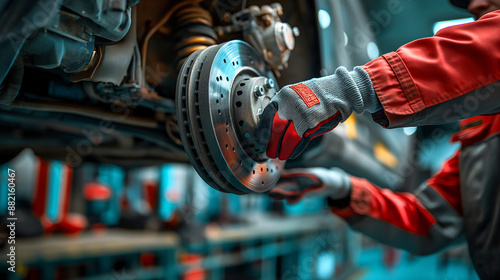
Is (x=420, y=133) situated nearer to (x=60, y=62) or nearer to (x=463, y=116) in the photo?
(x=463, y=116)

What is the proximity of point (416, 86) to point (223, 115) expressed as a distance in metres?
0.32

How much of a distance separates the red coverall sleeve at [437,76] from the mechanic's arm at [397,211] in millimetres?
479

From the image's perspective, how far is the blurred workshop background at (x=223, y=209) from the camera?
4.48ft

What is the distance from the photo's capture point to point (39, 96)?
0.73 m

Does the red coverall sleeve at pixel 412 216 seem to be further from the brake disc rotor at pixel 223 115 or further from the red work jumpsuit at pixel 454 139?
the brake disc rotor at pixel 223 115

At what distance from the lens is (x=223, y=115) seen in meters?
0.63

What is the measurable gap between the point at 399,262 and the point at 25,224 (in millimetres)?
4459

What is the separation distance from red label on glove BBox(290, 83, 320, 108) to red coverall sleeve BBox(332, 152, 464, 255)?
58 cm

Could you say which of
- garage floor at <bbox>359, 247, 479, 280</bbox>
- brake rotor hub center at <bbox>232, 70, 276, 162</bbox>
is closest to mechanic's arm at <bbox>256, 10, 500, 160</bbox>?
brake rotor hub center at <bbox>232, 70, 276, 162</bbox>

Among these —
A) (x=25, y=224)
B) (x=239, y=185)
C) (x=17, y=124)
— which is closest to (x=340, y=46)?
(x=239, y=185)

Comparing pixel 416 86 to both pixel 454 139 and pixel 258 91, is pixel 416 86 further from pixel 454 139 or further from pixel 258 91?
pixel 454 139

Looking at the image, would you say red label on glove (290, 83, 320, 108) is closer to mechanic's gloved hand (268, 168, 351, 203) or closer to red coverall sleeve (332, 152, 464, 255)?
mechanic's gloved hand (268, 168, 351, 203)

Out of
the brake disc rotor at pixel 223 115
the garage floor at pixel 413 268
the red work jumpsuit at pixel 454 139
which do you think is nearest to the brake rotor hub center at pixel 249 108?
the brake disc rotor at pixel 223 115

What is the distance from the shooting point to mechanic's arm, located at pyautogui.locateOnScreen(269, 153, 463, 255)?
1010 millimetres
